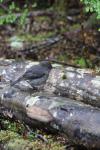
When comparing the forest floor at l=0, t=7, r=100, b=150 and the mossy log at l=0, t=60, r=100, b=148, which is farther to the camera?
the forest floor at l=0, t=7, r=100, b=150

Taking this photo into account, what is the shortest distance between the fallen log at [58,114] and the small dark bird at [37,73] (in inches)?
12.0

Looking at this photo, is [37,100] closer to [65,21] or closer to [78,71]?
[78,71]

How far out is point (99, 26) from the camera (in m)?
7.31

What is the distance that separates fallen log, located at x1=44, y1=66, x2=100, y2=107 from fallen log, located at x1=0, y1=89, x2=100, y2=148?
18 cm

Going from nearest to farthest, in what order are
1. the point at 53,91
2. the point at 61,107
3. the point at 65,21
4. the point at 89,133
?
1. the point at 89,133
2. the point at 61,107
3. the point at 53,91
4. the point at 65,21

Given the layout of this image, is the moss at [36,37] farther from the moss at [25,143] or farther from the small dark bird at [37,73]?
the moss at [25,143]

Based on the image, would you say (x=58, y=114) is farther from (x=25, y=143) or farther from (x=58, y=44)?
(x=58, y=44)

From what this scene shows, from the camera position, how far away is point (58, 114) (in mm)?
4102

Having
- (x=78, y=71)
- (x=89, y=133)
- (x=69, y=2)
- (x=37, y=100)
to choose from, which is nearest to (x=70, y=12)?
(x=69, y=2)

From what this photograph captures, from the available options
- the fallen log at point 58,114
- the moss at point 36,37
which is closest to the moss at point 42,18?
the moss at point 36,37

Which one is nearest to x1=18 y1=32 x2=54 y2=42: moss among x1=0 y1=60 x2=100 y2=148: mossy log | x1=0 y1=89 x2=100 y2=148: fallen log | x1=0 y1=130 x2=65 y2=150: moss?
x1=0 y1=60 x2=100 y2=148: mossy log

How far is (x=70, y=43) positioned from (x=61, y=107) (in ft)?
11.0

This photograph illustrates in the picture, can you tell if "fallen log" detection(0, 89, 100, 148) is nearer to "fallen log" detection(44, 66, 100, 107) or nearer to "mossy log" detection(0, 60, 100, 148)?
"mossy log" detection(0, 60, 100, 148)

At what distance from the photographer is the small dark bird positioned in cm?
478
